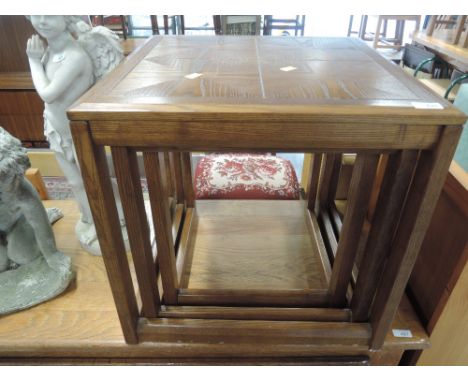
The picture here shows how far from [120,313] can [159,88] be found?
0.43m

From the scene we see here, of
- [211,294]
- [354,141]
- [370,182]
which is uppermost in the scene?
[354,141]

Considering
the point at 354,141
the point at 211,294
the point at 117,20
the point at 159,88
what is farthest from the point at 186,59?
the point at 117,20

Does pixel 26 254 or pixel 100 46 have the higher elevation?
pixel 100 46

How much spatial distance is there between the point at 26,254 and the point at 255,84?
0.69 meters

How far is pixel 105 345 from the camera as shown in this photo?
0.71 metres

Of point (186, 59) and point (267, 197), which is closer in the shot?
point (186, 59)

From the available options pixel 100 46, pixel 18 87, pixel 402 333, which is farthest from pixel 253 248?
pixel 18 87

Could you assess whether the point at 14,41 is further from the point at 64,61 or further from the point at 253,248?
the point at 253,248

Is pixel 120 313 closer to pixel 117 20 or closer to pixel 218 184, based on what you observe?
pixel 218 184

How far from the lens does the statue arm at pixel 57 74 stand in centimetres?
69

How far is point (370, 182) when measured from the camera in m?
0.57

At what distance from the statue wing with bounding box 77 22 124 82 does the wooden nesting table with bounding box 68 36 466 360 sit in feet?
0.22

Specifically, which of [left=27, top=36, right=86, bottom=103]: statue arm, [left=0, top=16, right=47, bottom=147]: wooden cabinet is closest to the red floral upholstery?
[left=27, top=36, right=86, bottom=103]: statue arm

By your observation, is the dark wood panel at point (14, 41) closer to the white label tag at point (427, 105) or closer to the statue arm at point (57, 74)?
the statue arm at point (57, 74)
